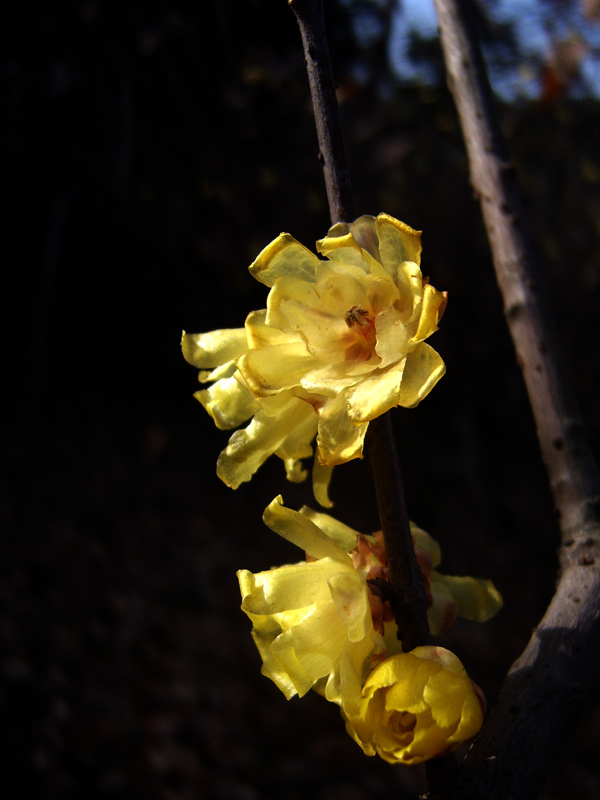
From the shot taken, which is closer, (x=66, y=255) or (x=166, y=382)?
(x=66, y=255)

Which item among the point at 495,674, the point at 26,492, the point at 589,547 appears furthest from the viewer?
the point at 26,492

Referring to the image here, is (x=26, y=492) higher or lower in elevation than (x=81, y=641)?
higher

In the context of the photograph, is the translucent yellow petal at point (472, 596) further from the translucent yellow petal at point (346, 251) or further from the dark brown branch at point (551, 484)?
the translucent yellow petal at point (346, 251)

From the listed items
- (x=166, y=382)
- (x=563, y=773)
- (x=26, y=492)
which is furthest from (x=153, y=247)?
(x=563, y=773)

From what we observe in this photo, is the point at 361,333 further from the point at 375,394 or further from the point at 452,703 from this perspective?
the point at 452,703

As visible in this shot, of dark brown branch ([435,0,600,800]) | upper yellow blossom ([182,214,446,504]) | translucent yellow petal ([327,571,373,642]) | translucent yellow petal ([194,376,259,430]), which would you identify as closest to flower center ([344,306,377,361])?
upper yellow blossom ([182,214,446,504])

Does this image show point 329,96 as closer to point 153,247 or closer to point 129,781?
point 129,781

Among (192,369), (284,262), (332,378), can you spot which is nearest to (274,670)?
(332,378)
